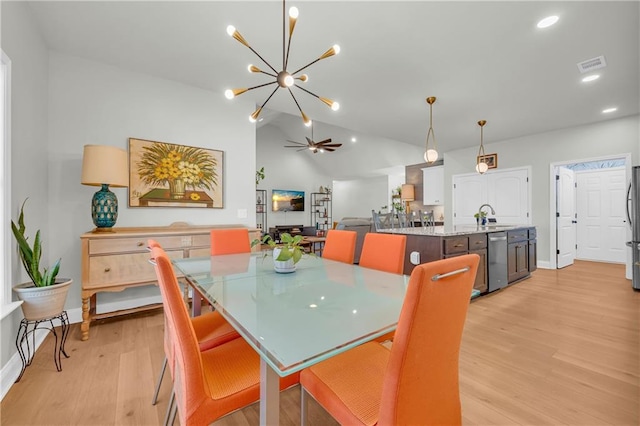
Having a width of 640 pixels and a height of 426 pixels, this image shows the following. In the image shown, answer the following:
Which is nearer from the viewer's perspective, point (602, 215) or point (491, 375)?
point (491, 375)

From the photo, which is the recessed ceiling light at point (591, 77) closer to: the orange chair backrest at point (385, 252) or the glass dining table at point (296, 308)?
the orange chair backrest at point (385, 252)

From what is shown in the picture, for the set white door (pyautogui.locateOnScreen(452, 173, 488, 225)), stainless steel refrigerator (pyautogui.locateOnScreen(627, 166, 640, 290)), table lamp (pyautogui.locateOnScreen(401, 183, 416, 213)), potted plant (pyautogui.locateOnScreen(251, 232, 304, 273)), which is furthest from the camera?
table lamp (pyautogui.locateOnScreen(401, 183, 416, 213))


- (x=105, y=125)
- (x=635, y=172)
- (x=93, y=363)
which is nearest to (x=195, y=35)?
(x=105, y=125)

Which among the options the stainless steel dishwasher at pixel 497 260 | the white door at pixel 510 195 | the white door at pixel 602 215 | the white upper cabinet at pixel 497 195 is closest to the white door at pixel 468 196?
the white upper cabinet at pixel 497 195

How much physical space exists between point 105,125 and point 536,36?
4379 millimetres

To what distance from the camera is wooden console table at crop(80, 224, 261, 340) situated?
2.45 meters

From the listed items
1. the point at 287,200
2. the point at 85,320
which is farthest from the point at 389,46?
the point at 287,200

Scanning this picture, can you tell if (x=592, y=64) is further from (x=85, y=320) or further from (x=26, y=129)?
(x=85, y=320)

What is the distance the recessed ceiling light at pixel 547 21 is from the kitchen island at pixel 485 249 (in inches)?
79.8

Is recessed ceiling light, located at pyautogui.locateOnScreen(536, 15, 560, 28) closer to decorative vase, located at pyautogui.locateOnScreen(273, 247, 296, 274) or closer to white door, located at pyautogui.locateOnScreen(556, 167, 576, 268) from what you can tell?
decorative vase, located at pyautogui.locateOnScreen(273, 247, 296, 274)

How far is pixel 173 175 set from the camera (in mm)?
3377

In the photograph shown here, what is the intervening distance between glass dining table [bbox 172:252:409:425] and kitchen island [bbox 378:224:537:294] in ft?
5.27

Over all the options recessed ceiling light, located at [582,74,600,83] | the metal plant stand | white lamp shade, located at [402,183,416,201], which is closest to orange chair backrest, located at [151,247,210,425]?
the metal plant stand

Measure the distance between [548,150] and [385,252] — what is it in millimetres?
5300
